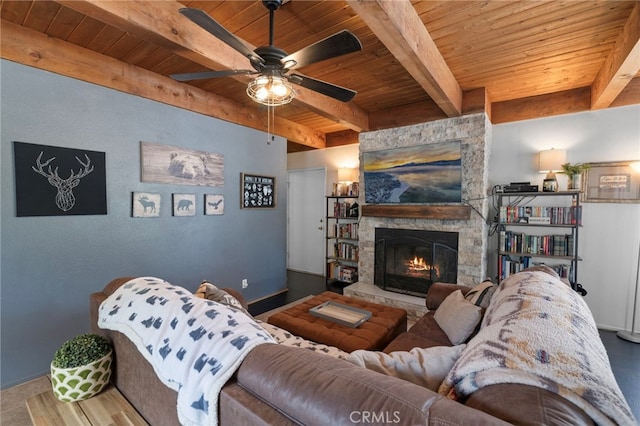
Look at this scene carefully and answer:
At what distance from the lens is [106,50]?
2.41 m

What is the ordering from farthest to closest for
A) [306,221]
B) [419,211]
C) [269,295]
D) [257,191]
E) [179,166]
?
[306,221], [269,295], [257,191], [419,211], [179,166]

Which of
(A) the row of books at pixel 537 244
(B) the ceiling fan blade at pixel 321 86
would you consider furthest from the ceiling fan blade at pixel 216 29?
(A) the row of books at pixel 537 244

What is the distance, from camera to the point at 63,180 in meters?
2.27

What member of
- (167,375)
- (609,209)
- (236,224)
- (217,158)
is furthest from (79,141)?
(609,209)

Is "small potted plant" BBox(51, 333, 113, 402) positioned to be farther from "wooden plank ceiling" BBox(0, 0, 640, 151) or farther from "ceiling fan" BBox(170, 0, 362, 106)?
"wooden plank ceiling" BBox(0, 0, 640, 151)

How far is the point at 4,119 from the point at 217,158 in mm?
1754

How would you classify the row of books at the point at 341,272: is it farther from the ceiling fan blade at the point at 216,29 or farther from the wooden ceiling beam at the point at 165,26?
the ceiling fan blade at the point at 216,29

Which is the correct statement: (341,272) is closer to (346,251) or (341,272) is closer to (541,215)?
(346,251)

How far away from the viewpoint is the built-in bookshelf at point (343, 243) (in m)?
4.63

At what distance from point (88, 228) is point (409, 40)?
2.96m

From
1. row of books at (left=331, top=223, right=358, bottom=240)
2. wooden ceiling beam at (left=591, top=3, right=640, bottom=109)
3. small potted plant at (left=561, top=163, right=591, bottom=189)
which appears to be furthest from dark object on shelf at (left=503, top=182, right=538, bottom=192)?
row of books at (left=331, top=223, right=358, bottom=240)

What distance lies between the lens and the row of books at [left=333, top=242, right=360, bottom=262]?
466cm

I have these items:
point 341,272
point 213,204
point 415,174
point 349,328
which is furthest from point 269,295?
point 415,174

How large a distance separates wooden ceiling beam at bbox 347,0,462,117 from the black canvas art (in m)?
2.49
